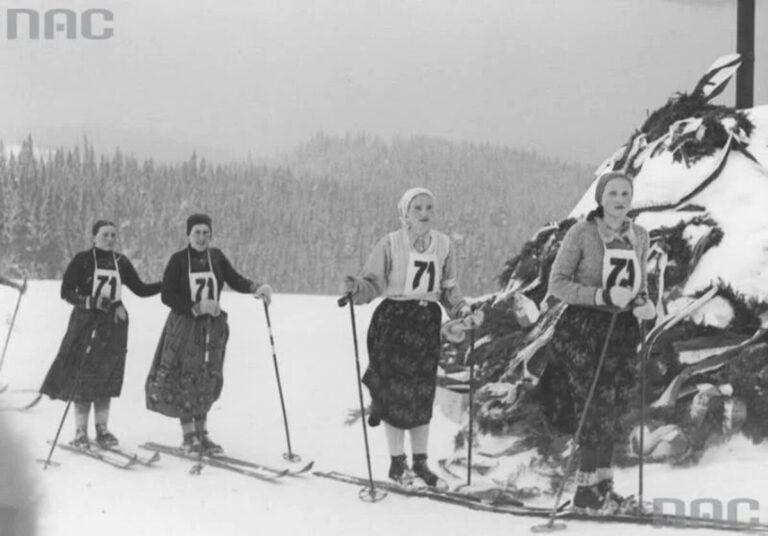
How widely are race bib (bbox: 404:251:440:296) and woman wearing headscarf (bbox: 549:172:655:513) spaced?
16.7 inches

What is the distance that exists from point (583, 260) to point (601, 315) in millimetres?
152

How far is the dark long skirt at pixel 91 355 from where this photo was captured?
12.3 feet

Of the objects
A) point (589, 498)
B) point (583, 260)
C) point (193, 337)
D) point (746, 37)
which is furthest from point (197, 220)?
point (746, 37)

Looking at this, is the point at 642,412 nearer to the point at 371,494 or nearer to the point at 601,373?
the point at 601,373

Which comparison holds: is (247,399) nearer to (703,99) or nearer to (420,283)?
(420,283)

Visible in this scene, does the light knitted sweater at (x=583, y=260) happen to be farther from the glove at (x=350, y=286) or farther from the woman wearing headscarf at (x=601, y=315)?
the glove at (x=350, y=286)

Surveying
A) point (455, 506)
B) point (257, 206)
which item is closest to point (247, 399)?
point (257, 206)

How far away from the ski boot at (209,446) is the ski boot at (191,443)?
0.03 m

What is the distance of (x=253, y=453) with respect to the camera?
344 cm

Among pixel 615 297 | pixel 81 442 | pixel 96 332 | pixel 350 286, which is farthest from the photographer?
pixel 96 332

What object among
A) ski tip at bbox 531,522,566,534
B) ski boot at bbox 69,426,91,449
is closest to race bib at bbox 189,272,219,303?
ski boot at bbox 69,426,91,449

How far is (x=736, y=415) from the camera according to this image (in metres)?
2.68

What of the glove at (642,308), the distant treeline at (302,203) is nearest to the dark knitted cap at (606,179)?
the glove at (642,308)

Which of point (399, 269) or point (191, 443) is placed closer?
point (399, 269)
